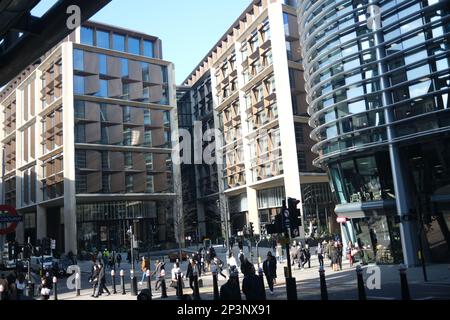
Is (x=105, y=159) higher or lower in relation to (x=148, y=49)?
lower

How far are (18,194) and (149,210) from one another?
29.1 metres

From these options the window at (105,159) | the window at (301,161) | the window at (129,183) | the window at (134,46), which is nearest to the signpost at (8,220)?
the window at (301,161)

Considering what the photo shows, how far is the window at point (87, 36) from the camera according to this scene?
212 feet

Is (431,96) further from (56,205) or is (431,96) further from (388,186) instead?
(56,205)

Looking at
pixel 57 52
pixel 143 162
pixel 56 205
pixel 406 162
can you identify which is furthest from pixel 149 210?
pixel 406 162

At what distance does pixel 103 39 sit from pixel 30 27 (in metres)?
Result: 62.2

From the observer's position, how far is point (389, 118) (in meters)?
26.1

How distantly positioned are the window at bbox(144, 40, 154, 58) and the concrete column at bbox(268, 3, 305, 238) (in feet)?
72.0

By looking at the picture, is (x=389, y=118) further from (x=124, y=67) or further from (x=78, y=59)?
(x=78, y=59)

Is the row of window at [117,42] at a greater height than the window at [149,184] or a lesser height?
greater

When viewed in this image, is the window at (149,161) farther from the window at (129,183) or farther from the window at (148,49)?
the window at (148,49)

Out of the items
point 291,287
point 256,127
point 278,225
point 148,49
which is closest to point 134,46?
point 148,49

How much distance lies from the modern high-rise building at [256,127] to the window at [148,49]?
1105 cm

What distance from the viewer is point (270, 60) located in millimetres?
58875
